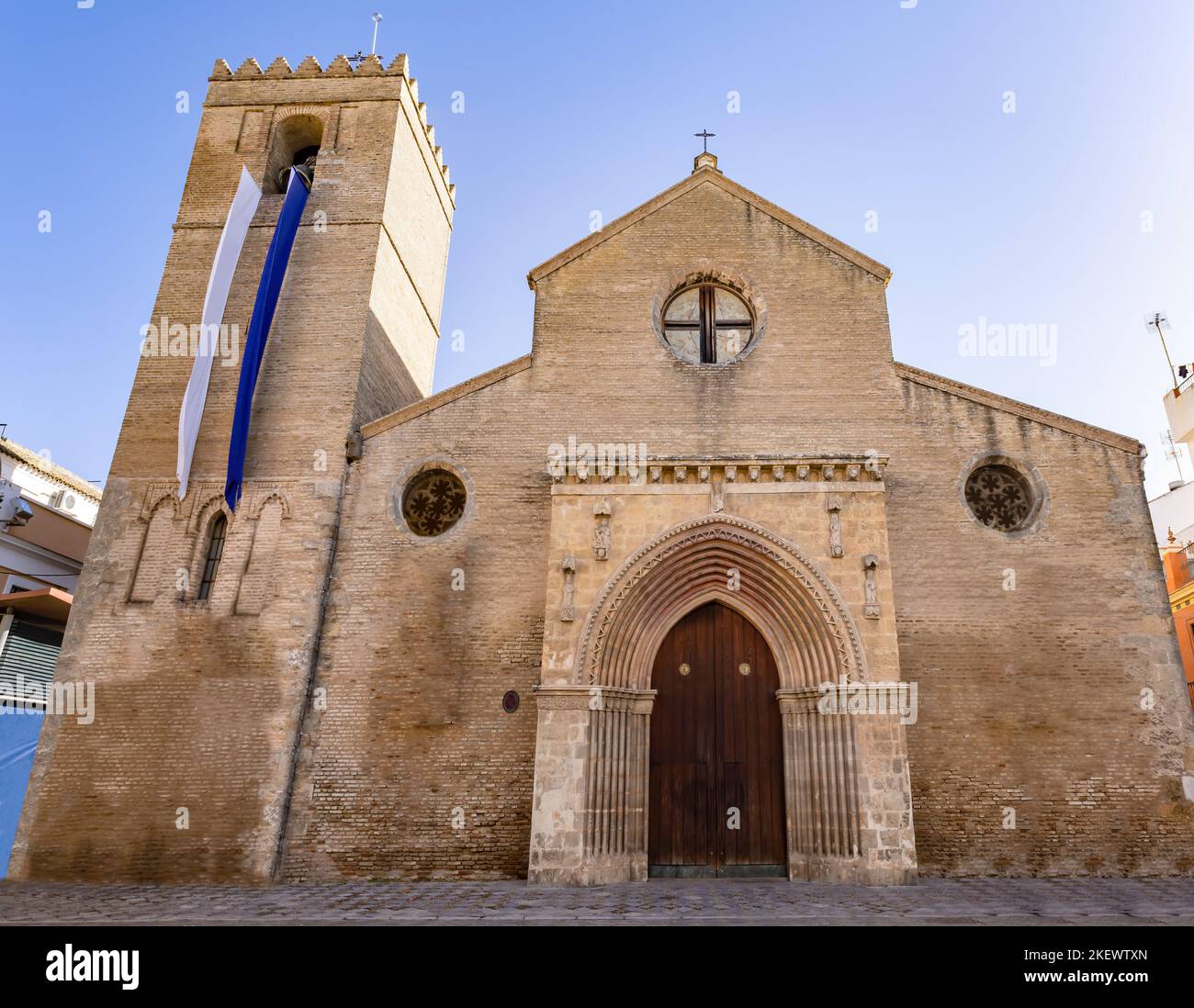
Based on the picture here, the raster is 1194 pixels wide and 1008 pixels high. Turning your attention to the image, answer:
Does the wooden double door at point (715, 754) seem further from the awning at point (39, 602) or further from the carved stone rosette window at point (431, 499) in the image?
the awning at point (39, 602)

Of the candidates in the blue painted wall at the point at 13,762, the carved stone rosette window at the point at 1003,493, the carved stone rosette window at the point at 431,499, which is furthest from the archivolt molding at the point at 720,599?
the blue painted wall at the point at 13,762

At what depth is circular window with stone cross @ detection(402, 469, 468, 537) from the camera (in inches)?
491

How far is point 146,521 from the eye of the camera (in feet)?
41.5

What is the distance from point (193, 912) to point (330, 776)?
3.49 m

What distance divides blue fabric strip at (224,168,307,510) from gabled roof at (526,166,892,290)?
4308 millimetres

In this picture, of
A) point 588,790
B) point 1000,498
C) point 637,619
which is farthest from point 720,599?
point 1000,498

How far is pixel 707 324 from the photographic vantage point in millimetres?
13531

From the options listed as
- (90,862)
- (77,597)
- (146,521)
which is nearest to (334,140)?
(146,521)

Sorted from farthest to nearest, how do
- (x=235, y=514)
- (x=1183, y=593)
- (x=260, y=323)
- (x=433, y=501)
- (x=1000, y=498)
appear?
(x=1183, y=593), (x=260, y=323), (x=433, y=501), (x=235, y=514), (x=1000, y=498)

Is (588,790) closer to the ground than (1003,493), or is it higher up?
closer to the ground

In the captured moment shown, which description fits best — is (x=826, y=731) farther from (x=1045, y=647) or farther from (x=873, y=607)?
(x=1045, y=647)

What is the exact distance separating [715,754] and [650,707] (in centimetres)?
110

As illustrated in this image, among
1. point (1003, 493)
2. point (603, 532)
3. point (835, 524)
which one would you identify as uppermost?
point (1003, 493)

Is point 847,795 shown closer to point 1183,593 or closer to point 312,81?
point 312,81
